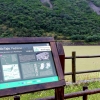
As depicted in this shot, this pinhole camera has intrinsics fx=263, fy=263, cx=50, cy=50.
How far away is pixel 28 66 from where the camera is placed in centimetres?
186

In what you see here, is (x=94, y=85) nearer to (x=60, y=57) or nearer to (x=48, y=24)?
(x=60, y=57)

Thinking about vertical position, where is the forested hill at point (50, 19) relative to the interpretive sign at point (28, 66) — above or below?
below

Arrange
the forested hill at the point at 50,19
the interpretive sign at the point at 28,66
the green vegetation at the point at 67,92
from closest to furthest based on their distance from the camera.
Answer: the interpretive sign at the point at 28,66 → the green vegetation at the point at 67,92 → the forested hill at the point at 50,19

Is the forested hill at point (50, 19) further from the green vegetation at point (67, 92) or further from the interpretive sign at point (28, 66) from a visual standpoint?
the interpretive sign at point (28, 66)

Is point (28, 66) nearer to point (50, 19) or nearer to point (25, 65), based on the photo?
point (25, 65)

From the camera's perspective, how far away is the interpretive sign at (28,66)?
176 centimetres

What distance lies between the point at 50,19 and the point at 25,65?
131 feet

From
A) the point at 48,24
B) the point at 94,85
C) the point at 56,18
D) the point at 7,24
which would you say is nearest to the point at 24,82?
the point at 94,85

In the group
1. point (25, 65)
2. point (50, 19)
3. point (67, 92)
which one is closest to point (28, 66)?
point (25, 65)

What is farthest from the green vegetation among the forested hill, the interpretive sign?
the forested hill

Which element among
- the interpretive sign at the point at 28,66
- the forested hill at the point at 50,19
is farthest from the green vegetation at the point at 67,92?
the forested hill at the point at 50,19

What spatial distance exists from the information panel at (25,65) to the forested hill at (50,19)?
2886 cm

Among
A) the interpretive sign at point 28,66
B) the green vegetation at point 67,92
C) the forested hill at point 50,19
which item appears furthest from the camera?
the forested hill at point 50,19

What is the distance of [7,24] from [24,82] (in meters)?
35.0
